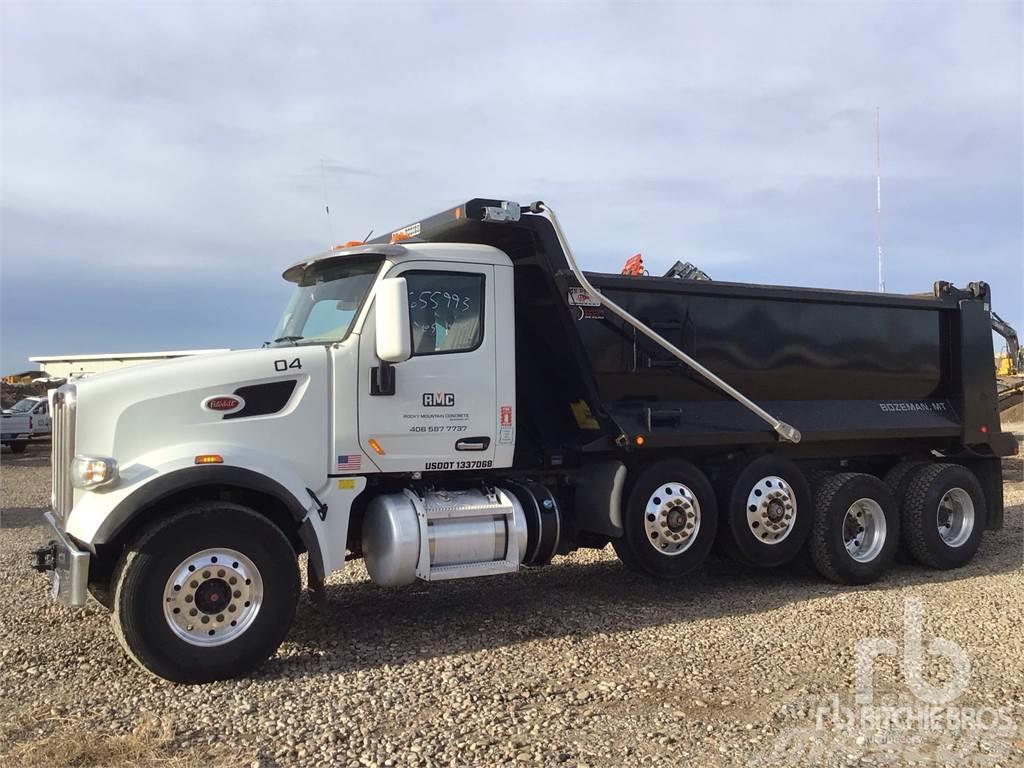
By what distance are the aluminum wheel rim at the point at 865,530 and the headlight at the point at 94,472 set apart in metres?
6.17

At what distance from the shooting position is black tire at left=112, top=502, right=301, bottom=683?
500cm

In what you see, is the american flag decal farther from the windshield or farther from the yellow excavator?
the yellow excavator

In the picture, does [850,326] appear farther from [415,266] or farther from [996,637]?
[415,266]

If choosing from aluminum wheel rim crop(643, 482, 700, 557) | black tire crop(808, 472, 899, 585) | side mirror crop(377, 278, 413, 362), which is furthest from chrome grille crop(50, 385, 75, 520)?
black tire crop(808, 472, 899, 585)

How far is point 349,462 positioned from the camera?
5.88 meters

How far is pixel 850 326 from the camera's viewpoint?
831 centimetres

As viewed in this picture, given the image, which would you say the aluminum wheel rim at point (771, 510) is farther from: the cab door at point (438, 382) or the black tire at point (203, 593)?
the black tire at point (203, 593)

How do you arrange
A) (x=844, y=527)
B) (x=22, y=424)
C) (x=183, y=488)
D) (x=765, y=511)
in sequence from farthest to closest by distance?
(x=22, y=424), (x=844, y=527), (x=765, y=511), (x=183, y=488)

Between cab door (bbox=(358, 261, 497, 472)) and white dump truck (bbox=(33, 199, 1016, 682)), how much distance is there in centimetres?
2

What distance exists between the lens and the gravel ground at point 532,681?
4191mm

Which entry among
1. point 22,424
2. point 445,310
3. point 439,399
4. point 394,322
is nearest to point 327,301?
point 445,310

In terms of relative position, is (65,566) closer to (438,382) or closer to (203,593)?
(203,593)

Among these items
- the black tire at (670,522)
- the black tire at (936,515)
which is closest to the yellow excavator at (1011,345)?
the black tire at (936,515)

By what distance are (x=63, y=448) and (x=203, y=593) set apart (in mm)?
1290
